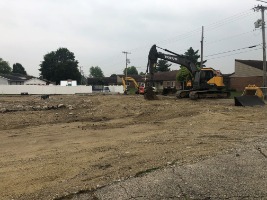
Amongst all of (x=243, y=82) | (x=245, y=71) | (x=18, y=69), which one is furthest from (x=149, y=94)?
(x=18, y=69)

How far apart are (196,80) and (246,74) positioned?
36.3 meters

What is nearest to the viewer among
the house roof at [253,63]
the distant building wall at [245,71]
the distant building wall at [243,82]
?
the distant building wall at [243,82]

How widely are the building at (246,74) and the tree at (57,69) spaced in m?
60.9

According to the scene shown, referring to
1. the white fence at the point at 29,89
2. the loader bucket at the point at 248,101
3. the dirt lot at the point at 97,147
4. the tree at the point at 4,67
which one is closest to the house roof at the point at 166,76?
the white fence at the point at 29,89

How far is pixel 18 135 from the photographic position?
47.1 ft

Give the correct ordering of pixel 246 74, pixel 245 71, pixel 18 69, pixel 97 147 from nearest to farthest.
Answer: pixel 97 147 < pixel 246 74 < pixel 245 71 < pixel 18 69

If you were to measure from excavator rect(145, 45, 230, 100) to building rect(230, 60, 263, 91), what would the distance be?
1266 inches

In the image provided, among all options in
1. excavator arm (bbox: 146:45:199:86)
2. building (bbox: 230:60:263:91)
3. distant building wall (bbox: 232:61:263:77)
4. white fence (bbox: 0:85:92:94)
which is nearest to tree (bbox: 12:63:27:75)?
white fence (bbox: 0:85:92:94)

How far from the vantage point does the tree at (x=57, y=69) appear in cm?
11538

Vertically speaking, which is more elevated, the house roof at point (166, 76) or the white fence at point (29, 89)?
the house roof at point (166, 76)

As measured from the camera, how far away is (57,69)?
116m

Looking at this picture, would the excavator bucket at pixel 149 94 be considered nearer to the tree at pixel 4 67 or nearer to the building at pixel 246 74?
the building at pixel 246 74

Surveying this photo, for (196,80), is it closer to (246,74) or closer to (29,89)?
(246,74)

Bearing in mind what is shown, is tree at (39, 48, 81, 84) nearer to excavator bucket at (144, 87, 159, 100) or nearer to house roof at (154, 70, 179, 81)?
house roof at (154, 70, 179, 81)
